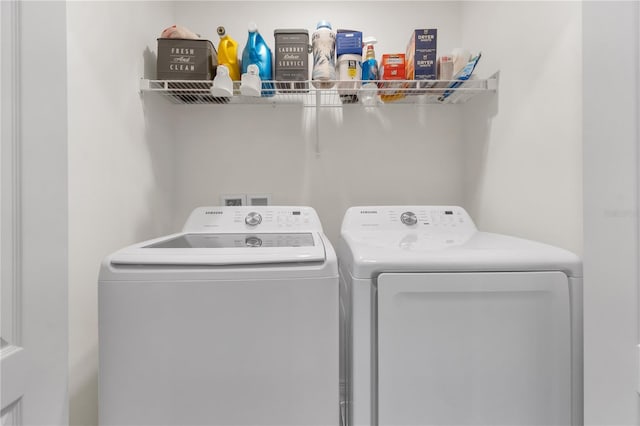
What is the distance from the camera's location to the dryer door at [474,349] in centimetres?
95

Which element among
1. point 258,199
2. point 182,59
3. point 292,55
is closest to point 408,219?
point 258,199

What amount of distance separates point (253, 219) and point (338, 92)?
2.59 feet

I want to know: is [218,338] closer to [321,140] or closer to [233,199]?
[233,199]

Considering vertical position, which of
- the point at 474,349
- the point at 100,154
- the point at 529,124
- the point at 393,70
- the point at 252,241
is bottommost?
the point at 474,349

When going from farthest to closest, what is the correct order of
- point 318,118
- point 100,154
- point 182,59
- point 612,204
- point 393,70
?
1. point 318,118
2. point 393,70
3. point 182,59
4. point 100,154
5. point 612,204

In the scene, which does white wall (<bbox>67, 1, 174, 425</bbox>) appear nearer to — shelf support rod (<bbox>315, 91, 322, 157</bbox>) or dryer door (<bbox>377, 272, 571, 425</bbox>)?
shelf support rod (<bbox>315, 91, 322, 157</bbox>)

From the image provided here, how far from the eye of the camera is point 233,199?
6.10ft

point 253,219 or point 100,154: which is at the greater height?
point 100,154

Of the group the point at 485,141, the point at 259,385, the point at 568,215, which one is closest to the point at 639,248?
the point at 568,215

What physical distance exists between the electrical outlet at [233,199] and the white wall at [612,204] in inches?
61.9

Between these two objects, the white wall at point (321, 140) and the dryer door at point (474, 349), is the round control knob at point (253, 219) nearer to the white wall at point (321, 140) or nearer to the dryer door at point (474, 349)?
the white wall at point (321, 140)

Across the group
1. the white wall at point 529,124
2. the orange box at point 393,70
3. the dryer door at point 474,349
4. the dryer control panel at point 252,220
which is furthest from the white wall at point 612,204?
the dryer control panel at point 252,220

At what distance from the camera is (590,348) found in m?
0.67

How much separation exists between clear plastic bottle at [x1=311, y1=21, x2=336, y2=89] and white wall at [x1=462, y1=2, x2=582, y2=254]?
0.80 meters
